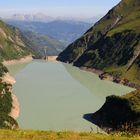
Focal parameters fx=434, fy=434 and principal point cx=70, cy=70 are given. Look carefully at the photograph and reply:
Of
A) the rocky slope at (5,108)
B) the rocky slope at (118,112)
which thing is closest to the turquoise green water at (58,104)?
the rocky slope at (5,108)

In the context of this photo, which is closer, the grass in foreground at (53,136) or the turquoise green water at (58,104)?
the grass in foreground at (53,136)

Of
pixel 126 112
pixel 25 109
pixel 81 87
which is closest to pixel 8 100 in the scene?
pixel 25 109

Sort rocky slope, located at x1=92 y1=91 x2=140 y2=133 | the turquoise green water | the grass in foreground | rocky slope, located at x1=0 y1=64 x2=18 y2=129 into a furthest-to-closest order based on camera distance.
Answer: the turquoise green water
rocky slope, located at x1=0 y1=64 x2=18 y2=129
rocky slope, located at x1=92 y1=91 x2=140 y2=133
the grass in foreground

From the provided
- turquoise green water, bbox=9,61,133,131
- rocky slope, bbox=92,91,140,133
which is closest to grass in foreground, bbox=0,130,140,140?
turquoise green water, bbox=9,61,133,131

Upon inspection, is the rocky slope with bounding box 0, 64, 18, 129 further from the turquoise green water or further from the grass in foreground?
the grass in foreground

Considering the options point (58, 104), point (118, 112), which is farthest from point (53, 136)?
point (58, 104)

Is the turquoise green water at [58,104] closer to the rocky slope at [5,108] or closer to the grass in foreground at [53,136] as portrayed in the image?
the rocky slope at [5,108]

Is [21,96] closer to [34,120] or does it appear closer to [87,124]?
[34,120]

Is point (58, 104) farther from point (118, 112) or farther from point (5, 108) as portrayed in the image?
point (118, 112)

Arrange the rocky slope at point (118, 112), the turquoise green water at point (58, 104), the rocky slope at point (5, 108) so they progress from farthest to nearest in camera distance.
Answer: the turquoise green water at point (58, 104) → the rocky slope at point (5, 108) → the rocky slope at point (118, 112)
